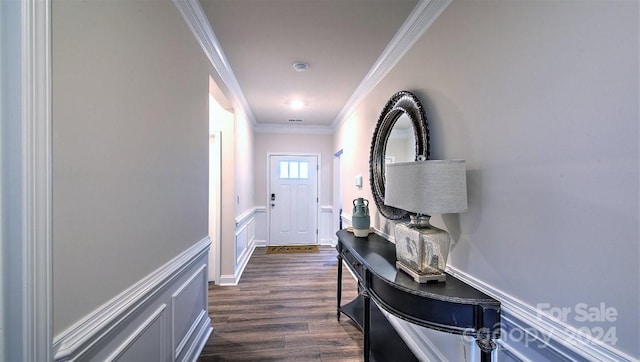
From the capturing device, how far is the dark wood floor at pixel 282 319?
1.91 m

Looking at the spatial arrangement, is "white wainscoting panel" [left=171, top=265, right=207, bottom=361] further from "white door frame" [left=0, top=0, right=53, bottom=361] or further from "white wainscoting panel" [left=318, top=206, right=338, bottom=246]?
"white wainscoting panel" [left=318, top=206, right=338, bottom=246]

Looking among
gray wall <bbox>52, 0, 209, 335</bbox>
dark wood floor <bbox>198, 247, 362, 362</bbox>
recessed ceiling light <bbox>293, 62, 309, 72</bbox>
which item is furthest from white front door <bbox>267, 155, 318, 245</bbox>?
gray wall <bbox>52, 0, 209, 335</bbox>

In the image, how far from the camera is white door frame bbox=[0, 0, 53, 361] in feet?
2.00

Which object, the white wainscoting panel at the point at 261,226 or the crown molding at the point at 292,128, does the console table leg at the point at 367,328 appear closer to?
the white wainscoting panel at the point at 261,226

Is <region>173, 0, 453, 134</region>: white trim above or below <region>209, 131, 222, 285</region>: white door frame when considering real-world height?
above

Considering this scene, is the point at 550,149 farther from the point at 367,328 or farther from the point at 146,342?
the point at 146,342

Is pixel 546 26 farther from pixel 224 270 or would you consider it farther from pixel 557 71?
pixel 224 270

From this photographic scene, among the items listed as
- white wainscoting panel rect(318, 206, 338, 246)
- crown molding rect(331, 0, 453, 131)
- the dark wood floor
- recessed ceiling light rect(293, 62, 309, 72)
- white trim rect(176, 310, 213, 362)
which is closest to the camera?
crown molding rect(331, 0, 453, 131)

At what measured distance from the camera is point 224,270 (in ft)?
10.2

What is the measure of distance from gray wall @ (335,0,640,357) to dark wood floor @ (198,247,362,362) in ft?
4.23

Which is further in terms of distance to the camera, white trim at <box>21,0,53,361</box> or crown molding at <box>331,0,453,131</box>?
crown molding at <box>331,0,453,131</box>

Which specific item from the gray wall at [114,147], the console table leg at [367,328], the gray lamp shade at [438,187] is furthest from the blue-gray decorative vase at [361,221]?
the gray wall at [114,147]

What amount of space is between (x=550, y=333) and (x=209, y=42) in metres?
2.47

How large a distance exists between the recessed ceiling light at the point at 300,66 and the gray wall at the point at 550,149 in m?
1.32
